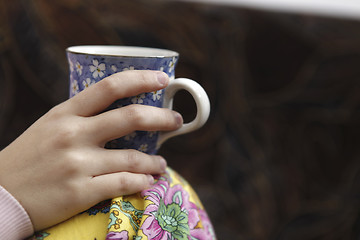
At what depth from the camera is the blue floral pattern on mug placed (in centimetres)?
34

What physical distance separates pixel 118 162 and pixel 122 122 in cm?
4

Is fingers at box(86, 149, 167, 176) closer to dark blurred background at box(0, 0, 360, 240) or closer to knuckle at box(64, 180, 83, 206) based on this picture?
knuckle at box(64, 180, 83, 206)

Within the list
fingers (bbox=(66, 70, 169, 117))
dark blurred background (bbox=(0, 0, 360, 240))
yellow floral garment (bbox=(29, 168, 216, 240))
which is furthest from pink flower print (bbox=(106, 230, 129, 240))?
dark blurred background (bbox=(0, 0, 360, 240))

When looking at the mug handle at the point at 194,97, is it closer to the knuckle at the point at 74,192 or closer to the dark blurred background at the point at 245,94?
the knuckle at the point at 74,192

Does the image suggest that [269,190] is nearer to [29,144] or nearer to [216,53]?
[216,53]

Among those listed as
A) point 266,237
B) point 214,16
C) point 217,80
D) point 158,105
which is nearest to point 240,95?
point 217,80

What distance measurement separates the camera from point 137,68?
1.15 feet

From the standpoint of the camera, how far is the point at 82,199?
329 mm

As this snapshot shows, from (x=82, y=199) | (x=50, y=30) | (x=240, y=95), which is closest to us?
(x=82, y=199)

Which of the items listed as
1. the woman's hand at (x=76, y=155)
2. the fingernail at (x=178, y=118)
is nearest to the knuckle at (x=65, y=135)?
the woman's hand at (x=76, y=155)

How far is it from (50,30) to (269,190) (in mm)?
691

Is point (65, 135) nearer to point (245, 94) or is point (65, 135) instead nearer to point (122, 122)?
point (122, 122)

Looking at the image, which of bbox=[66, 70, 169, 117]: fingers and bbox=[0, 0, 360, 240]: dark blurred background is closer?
bbox=[66, 70, 169, 117]: fingers

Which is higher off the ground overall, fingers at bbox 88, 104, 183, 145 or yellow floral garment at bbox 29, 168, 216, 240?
fingers at bbox 88, 104, 183, 145
